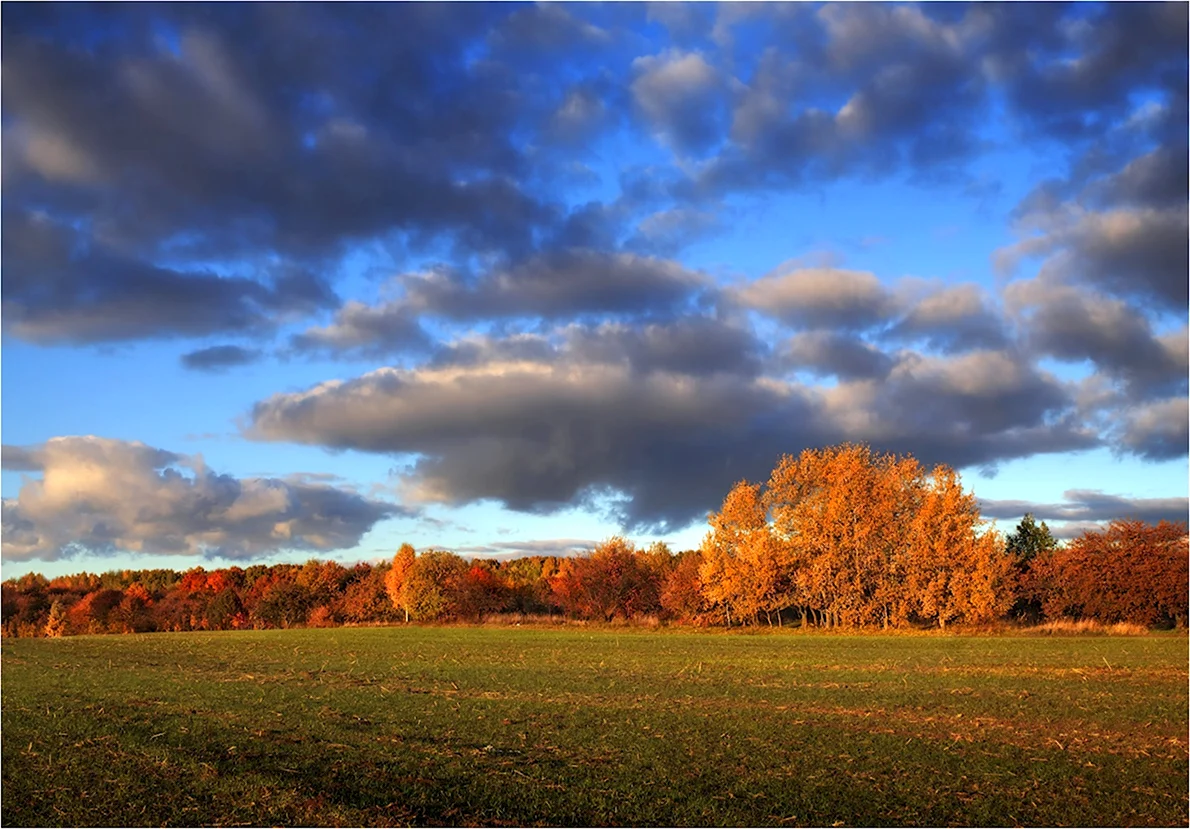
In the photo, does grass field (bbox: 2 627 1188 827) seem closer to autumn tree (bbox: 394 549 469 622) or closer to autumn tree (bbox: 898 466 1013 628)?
autumn tree (bbox: 898 466 1013 628)

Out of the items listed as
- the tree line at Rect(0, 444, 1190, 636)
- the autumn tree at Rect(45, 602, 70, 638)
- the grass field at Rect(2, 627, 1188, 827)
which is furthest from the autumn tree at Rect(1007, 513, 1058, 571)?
the autumn tree at Rect(45, 602, 70, 638)

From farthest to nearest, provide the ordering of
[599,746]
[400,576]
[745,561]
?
1. [400,576]
2. [745,561]
3. [599,746]

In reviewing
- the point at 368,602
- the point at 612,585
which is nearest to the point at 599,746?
the point at 612,585

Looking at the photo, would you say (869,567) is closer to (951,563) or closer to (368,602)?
(951,563)

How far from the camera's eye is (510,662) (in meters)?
34.7

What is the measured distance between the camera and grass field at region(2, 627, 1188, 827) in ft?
37.7

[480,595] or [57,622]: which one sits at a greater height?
[480,595]

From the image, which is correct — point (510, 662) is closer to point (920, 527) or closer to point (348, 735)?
point (348, 735)

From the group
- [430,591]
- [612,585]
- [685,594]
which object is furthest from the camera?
[430,591]

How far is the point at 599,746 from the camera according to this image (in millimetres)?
15508

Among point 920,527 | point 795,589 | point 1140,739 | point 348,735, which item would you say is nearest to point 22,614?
point 795,589

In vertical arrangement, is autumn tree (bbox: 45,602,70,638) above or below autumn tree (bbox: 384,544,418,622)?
below

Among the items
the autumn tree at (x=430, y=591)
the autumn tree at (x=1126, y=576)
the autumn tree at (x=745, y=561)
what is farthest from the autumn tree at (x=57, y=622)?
the autumn tree at (x=1126, y=576)

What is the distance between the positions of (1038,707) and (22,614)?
418 ft
